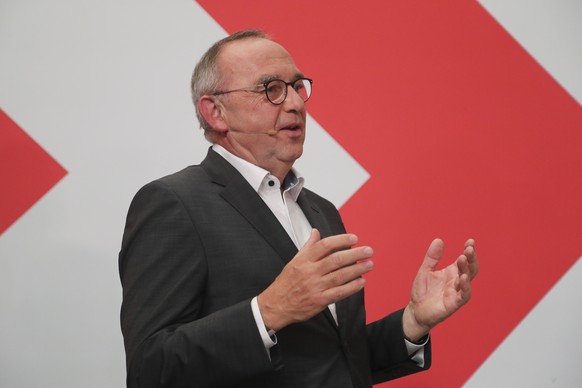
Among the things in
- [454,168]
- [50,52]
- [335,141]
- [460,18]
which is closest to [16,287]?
[50,52]

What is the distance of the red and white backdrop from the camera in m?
1.79

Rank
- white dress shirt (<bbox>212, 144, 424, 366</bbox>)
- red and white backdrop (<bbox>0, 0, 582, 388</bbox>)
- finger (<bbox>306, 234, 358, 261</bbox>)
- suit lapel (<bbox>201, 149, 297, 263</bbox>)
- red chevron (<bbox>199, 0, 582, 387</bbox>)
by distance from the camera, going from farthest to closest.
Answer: red chevron (<bbox>199, 0, 582, 387</bbox>) → red and white backdrop (<bbox>0, 0, 582, 388</bbox>) → white dress shirt (<bbox>212, 144, 424, 366</bbox>) → suit lapel (<bbox>201, 149, 297, 263</bbox>) → finger (<bbox>306, 234, 358, 261</bbox>)

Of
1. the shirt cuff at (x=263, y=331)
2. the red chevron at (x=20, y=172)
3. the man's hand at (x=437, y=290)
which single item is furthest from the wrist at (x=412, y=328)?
the red chevron at (x=20, y=172)

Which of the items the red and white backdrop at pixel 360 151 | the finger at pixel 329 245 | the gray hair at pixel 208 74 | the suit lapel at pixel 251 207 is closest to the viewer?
the finger at pixel 329 245

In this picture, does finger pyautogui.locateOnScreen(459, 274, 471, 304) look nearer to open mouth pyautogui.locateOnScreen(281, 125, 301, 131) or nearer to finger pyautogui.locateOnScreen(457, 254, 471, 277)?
finger pyautogui.locateOnScreen(457, 254, 471, 277)

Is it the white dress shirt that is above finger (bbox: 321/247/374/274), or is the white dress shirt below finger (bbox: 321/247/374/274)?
above

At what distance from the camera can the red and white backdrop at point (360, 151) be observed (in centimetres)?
179


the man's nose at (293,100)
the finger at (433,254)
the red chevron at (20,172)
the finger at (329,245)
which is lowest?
the finger at (433,254)

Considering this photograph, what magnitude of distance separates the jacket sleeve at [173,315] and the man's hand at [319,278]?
7 centimetres

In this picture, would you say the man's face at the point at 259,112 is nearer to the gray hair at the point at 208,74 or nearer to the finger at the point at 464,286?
the gray hair at the point at 208,74

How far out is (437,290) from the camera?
128 centimetres

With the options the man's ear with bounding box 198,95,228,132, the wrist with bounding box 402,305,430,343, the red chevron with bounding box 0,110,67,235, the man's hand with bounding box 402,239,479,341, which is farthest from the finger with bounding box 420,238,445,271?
the red chevron with bounding box 0,110,67,235

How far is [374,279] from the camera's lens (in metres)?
1.89

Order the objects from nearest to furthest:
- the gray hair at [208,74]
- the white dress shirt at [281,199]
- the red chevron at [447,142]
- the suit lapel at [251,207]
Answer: the suit lapel at [251,207]
the white dress shirt at [281,199]
the gray hair at [208,74]
the red chevron at [447,142]
